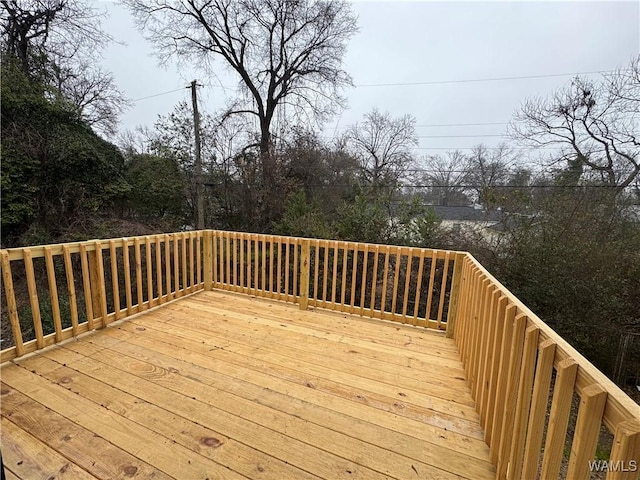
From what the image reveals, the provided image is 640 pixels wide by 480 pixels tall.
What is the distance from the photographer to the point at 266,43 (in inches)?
344

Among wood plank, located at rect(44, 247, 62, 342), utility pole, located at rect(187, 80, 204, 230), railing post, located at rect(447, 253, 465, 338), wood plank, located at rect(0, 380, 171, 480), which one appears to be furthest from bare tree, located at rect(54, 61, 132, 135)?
railing post, located at rect(447, 253, 465, 338)

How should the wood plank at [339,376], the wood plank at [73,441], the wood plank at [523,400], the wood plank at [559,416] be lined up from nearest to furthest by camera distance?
the wood plank at [559,416] → the wood plank at [523,400] → the wood plank at [73,441] → the wood plank at [339,376]

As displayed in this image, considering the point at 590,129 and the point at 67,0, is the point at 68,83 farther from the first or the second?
the point at 590,129

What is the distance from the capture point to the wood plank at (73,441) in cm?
140

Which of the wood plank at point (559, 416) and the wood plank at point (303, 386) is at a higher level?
the wood plank at point (559, 416)

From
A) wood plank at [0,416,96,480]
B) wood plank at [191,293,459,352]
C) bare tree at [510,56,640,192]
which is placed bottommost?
wood plank at [191,293,459,352]

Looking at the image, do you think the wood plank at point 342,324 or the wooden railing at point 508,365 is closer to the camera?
the wooden railing at point 508,365

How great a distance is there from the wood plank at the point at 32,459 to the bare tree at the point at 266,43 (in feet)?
23.8

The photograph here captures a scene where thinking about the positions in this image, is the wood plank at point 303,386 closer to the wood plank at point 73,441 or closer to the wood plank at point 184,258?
the wood plank at point 73,441

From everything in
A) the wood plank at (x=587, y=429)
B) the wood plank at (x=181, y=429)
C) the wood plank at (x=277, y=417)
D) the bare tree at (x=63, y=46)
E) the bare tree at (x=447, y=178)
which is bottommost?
the wood plank at (x=277, y=417)

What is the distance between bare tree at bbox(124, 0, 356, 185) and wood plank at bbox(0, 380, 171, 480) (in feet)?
23.1

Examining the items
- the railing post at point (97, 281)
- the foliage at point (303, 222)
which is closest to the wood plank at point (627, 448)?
the railing post at point (97, 281)

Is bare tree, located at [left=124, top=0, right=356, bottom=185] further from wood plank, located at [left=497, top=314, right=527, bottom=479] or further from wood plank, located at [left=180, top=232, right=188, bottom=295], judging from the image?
wood plank, located at [left=497, top=314, right=527, bottom=479]

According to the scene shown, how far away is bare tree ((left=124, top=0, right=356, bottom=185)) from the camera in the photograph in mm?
8289
